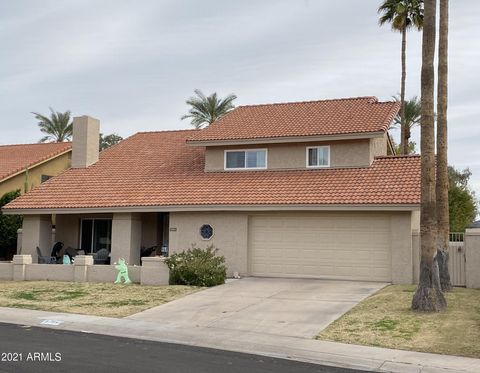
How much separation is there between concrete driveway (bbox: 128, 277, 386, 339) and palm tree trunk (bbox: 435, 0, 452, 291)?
220 cm

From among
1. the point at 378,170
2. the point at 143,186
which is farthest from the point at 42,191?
the point at 378,170

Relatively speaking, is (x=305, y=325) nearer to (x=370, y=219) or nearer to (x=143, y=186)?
(x=370, y=219)

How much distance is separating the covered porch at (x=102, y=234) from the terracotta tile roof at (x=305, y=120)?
13.6ft

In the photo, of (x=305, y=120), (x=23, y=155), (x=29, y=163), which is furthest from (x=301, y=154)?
(x=23, y=155)

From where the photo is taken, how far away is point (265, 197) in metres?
21.8

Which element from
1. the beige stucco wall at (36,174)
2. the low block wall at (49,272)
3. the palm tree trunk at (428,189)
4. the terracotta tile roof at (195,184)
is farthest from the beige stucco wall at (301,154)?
the beige stucco wall at (36,174)

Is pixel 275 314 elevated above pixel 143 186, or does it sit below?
below

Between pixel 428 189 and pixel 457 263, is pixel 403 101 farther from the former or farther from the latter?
pixel 428 189

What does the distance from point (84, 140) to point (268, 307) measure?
51.9ft

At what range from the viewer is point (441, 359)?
10617 millimetres

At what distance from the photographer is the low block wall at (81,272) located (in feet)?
66.6

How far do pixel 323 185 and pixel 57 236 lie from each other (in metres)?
12.3

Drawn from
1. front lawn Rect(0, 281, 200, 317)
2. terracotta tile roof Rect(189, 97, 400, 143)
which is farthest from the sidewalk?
terracotta tile roof Rect(189, 97, 400, 143)

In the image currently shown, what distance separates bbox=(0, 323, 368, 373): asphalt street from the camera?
9.38 m
